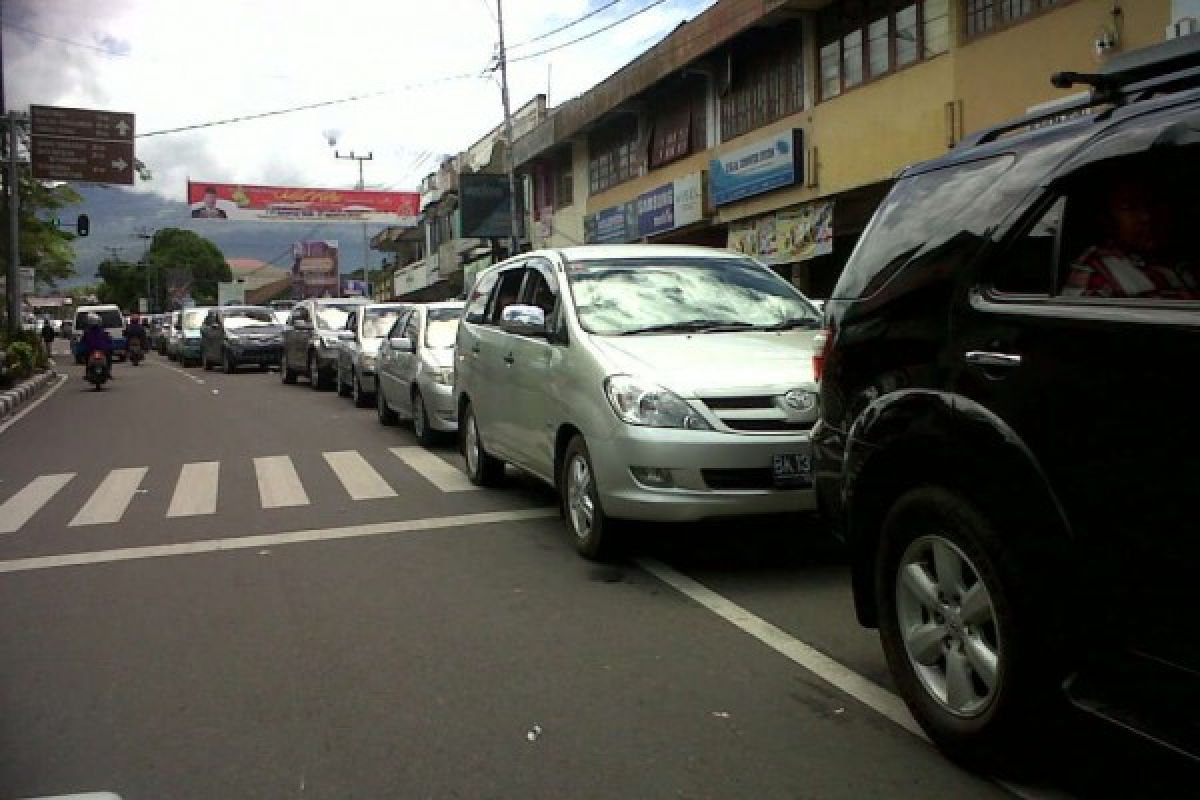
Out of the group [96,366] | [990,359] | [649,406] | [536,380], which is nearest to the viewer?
[990,359]

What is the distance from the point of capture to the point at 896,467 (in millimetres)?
3443

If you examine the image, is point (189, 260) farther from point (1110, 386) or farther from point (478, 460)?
point (1110, 386)

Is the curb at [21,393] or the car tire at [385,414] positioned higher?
the curb at [21,393]

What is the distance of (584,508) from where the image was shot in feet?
19.7

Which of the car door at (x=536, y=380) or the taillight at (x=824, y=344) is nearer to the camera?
the taillight at (x=824, y=344)

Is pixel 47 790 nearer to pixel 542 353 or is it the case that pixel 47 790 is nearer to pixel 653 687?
pixel 653 687

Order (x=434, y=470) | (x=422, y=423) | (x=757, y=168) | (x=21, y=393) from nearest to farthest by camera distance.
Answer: (x=434, y=470)
(x=422, y=423)
(x=757, y=168)
(x=21, y=393)

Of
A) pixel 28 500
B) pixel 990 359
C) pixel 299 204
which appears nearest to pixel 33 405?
pixel 28 500

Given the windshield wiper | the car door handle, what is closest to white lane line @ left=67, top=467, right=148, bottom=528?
the windshield wiper

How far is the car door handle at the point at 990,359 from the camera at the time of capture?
2.97 metres

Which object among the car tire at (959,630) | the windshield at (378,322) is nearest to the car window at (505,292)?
the car tire at (959,630)

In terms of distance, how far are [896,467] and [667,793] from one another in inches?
49.1

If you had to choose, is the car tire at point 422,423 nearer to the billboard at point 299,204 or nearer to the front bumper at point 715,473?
the front bumper at point 715,473

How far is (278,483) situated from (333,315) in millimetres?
11789
